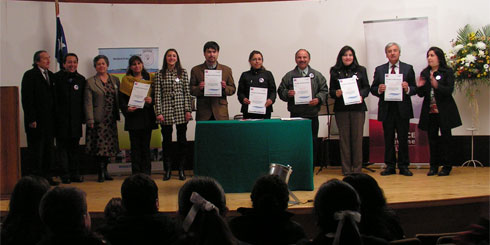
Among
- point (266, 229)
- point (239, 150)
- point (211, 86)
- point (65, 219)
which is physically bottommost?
point (266, 229)

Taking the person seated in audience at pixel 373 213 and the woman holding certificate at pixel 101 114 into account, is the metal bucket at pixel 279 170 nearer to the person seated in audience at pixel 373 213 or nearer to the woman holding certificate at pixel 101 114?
the person seated in audience at pixel 373 213

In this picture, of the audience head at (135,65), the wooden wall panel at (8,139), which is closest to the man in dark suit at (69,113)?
the audience head at (135,65)

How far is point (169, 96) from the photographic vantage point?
554 centimetres

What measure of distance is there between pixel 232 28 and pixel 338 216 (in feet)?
17.4

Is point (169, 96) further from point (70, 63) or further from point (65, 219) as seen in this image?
point (65, 219)

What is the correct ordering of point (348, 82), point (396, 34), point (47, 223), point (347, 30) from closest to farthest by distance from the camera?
1. point (47, 223)
2. point (348, 82)
3. point (396, 34)
4. point (347, 30)

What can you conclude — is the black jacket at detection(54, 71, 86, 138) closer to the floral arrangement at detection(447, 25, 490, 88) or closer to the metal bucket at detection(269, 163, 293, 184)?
the metal bucket at detection(269, 163, 293, 184)

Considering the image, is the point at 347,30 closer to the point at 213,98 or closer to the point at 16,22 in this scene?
the point at 213,98

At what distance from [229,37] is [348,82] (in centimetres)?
230

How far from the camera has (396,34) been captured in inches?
260

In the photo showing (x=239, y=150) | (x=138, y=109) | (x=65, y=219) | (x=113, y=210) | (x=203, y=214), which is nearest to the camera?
(x=65, y=219)

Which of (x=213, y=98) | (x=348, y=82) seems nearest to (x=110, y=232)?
(x=213, y=98)

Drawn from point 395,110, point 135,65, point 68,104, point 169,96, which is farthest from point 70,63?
point 395,110

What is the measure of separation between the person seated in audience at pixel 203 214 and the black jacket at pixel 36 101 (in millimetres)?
3431
